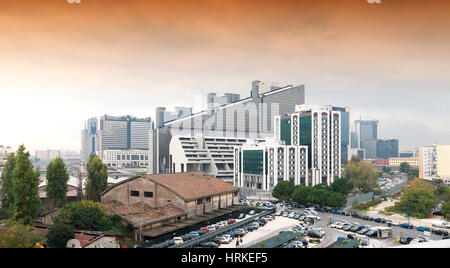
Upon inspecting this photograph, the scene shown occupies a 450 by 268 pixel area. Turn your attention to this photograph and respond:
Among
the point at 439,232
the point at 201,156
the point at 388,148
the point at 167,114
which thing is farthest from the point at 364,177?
the point at 388,148

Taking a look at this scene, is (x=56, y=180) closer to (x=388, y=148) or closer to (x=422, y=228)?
(x=422, y=228)

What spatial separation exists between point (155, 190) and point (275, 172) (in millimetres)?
21934

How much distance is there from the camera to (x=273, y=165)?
145ft

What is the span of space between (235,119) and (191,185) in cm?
5559

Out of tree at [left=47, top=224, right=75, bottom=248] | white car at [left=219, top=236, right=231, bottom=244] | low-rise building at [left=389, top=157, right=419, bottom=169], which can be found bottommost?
low-rise building at [left=389, top=157, right=419, bottom=169]

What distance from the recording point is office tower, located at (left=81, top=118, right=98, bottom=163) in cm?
12765

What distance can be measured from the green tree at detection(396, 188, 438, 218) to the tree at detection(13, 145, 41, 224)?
29.0 m

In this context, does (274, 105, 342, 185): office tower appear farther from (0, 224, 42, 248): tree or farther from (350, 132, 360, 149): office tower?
(350, 132, 360, 149): office tower

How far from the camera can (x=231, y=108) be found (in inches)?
3238

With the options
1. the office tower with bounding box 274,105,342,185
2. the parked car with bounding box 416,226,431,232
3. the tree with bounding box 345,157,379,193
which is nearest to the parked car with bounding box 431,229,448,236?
the parked car with bounding box 416,226,431,232

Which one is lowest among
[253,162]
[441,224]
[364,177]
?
[441,224]

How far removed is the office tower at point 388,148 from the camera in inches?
5157
